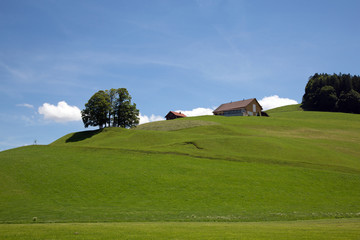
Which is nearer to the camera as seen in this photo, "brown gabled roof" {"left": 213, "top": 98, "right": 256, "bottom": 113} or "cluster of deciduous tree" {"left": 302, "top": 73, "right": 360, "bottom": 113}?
"brown gabled roof" {"left": 213, "top": 98, "right": 256, "bottom": 113}

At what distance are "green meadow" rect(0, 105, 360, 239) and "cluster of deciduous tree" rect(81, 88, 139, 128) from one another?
31907mm

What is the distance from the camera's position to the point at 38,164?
4078cm

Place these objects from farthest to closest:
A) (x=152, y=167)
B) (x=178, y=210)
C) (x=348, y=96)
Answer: (x=348, y=96) < (x=152, y=167) < (x=178, y=210)

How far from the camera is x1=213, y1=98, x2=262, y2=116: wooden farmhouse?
125 metres

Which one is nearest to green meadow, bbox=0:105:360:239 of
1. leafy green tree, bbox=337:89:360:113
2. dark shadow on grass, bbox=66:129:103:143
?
dark shadow on grass, bbox=66:129:103:143

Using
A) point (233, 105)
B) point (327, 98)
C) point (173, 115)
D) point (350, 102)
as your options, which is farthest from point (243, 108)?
point (350, 102)

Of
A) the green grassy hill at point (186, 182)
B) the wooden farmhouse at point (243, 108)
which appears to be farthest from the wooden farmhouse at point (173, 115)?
the green grassy hill at point (186, 182)

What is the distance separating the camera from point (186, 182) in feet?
116

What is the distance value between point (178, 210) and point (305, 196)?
52.7 feet

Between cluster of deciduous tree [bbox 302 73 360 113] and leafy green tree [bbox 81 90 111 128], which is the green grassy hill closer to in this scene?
leafy green tree [bbox 81 90 111 128]

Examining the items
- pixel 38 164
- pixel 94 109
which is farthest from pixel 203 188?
pixel 94 109

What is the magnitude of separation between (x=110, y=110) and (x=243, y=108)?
206 feet

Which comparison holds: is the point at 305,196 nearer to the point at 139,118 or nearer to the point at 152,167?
the point at 152,167

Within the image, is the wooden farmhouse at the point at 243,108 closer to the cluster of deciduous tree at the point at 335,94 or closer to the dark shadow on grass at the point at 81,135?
the cluster of deciduous tree at the point at 335,94
